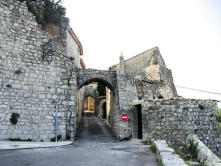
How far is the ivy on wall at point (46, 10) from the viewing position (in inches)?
382

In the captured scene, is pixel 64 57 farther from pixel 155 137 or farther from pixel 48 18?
pixel 155 137

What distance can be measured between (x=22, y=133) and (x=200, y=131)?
9127 mm

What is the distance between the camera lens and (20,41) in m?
8.83

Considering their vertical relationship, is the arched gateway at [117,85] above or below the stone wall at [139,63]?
below

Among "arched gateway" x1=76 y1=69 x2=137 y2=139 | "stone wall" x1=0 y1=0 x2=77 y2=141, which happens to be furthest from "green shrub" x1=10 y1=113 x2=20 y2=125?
"arched gateway" x1=76 y1=69 x2=137 y2=139

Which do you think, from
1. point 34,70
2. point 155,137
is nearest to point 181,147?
point 155,137

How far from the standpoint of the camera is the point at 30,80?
29.1 ft

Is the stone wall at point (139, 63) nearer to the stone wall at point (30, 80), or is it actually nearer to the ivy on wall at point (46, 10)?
the ivy on wall at point (46, 10)

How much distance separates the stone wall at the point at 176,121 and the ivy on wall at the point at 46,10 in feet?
25.1

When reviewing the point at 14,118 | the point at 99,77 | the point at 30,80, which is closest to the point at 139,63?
the point at 99,77

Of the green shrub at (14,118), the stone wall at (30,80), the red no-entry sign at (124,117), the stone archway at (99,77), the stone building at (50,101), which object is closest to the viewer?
the green shrub at (14,118)

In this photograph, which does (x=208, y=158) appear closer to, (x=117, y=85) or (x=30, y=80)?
(x=117, y=85)

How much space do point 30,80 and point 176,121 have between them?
7787 millimetres

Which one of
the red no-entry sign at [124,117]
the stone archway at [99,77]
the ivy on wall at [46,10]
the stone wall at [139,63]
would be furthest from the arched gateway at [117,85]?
the stone wall at [139,63]
